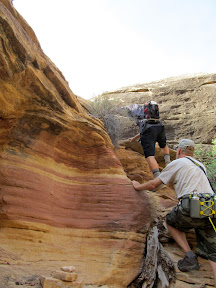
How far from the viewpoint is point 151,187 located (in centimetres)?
501

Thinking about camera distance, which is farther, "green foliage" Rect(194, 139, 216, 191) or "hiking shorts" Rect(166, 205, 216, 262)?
"green foliage" Rect(194, 139, 216, 191)

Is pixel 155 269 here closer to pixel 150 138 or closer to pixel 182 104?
pixel 150 138

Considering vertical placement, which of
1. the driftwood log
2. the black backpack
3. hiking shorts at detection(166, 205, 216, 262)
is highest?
the black backpack

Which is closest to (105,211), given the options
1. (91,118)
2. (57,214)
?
(57,214)

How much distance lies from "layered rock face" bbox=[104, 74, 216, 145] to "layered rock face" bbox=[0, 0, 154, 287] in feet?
11.5

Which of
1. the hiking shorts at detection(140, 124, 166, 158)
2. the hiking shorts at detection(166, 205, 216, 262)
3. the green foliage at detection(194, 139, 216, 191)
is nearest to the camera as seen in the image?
the hiking shorts at detection(166, 205, 216, 262)

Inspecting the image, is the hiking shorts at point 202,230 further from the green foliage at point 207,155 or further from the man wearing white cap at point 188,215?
the green foliage at point 207,155

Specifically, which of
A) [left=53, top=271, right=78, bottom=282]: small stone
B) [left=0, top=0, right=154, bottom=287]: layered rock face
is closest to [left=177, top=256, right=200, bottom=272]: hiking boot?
[left=0, top=0, right=154, bottom=287]: layered rock face

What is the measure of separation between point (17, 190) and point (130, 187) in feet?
7.93

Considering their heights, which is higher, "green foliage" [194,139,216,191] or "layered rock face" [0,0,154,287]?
"layered rock face" [0,0,154,287]

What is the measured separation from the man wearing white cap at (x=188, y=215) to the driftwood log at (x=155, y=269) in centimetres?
23

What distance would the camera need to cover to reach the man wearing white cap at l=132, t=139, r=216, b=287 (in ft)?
14.1

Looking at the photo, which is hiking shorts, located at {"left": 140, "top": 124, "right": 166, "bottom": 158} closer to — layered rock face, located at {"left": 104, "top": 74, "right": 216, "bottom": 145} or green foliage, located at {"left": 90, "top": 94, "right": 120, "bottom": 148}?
green foliage, located at {"left": 90, "top": 94, "right": 120, "bottom": 148}

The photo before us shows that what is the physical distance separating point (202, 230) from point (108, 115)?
4.63 metres
